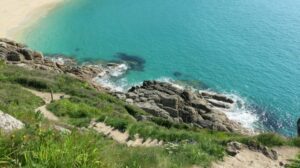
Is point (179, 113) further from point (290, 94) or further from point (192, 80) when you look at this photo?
point (290, 94)

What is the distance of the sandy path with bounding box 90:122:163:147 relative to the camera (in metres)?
20.8

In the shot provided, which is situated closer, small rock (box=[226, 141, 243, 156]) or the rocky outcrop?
small rock (box=[226, 141, 243, 156])

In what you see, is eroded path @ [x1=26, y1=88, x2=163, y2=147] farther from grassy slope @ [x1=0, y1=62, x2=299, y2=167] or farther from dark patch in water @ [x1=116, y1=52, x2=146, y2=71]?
dark patch in water @ [x1=116, y1=52, x2=146, y2=71]

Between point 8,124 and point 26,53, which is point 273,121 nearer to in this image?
point 26,53

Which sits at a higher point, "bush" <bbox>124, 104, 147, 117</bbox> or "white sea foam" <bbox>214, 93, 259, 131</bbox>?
"bush" <bbox>124, 104, 147, 117</bbox>

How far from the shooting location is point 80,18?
69.4 meters

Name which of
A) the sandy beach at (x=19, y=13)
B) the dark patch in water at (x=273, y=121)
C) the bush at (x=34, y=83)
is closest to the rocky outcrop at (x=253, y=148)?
the bush at (x=34, y=83)

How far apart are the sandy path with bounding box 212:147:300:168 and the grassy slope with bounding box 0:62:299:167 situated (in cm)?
47

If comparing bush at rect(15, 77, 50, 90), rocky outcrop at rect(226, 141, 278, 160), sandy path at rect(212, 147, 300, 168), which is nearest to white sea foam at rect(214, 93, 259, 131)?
bush at rect(15, 77, 50, 90)

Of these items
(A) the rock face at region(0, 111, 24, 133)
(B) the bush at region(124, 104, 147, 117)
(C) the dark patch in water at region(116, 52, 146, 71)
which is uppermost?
(A) the rock face at region(0, 111, 24, 133)

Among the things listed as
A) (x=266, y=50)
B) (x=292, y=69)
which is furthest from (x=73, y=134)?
(x=266, y=50)

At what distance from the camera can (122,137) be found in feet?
73.5

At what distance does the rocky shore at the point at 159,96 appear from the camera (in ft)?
124

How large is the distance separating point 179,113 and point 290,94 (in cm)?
1813
